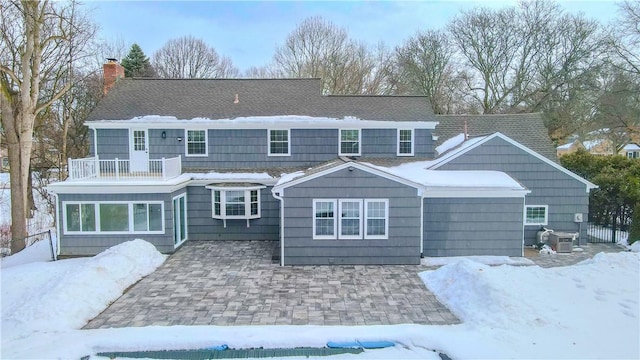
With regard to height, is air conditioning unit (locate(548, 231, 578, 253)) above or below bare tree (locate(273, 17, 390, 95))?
below

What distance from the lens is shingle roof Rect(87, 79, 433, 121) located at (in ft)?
53.0

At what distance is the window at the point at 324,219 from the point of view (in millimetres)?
11812

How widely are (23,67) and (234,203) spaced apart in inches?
357

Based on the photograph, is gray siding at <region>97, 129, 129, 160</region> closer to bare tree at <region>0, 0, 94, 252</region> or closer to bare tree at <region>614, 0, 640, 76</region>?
bare tree at <region>0, 0, 94, 252</region>

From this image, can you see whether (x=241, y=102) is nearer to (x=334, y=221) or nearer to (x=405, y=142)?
(x=405, y=142)

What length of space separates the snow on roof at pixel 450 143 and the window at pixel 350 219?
18.9 feet

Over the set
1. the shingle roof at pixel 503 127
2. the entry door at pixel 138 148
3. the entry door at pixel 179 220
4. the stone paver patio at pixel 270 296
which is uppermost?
the shingle roof at pixel 503 127

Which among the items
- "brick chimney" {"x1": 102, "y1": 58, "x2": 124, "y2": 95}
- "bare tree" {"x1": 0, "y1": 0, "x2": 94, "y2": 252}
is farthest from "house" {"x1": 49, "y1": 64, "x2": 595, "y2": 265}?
"bare tree" {"x1": 0, "y1": 0, "x2": 94, "y2": 252}

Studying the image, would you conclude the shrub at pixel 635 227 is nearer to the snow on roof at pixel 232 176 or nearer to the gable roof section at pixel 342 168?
the gable roof section at pixel 342 168

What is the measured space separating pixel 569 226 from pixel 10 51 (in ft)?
73.1

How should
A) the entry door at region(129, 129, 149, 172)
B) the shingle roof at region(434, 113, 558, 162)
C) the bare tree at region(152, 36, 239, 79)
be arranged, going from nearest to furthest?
the entry door at region(129, 129, 149, 172) → the shingle roof at region(434, 113, 558, 162) → the bare tree at region(152, 36, 239, 79)

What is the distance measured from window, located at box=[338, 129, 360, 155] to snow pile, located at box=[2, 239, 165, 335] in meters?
7.86

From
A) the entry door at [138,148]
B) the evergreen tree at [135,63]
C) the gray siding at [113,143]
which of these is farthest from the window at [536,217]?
the evergreen tree at [135,63]

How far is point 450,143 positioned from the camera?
1669 centimetres
